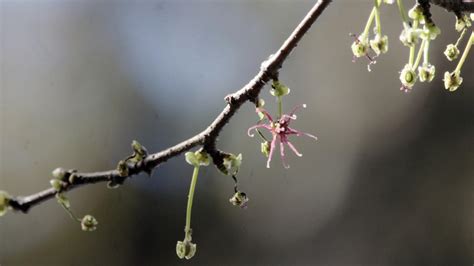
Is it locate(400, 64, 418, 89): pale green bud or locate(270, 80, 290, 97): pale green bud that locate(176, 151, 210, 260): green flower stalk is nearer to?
locate(270, 80, 290, 97): pale green bud

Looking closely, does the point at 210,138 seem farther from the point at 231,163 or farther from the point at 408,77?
the point at 408,77

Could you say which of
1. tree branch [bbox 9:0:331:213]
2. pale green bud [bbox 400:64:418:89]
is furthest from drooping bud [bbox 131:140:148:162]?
pale green bud [bbox 400:64:418:89]

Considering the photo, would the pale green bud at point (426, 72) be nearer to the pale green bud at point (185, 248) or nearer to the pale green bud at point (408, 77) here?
the pale green bud at point (408, 77)

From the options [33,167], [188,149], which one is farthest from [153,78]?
[188,149]

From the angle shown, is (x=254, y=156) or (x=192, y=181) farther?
(x=254, y=156)

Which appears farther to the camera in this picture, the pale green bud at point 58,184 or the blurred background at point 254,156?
the blurred background at point 254,156

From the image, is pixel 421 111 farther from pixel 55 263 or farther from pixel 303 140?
pixel 55 263

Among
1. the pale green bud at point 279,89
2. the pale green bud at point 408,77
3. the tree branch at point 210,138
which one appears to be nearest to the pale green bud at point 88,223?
the tree branch at point 210,138

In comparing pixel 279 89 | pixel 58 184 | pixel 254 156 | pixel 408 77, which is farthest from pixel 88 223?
pixel 254 156
